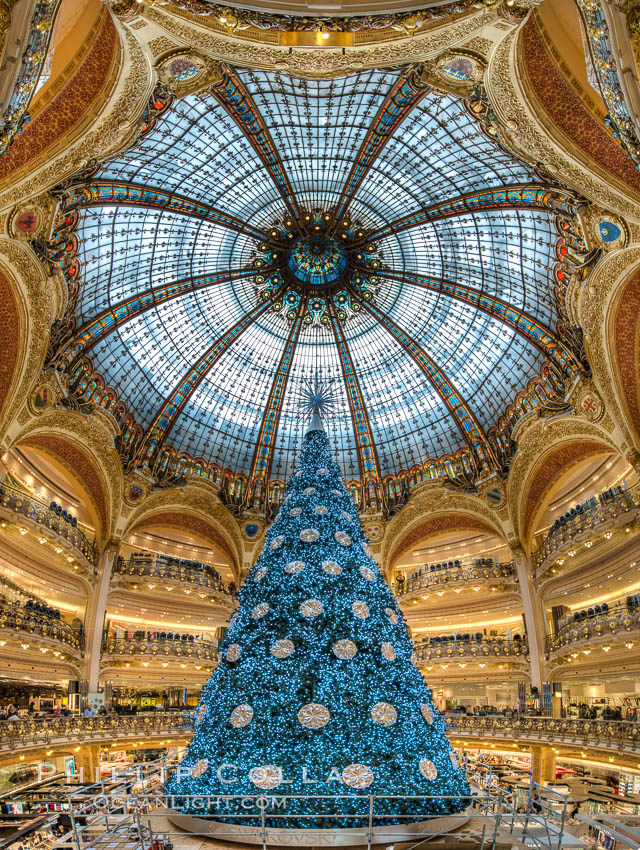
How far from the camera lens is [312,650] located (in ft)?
36.2

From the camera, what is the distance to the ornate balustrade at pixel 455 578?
1410 inches

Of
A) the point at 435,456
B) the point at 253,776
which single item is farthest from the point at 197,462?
the point at 253,776

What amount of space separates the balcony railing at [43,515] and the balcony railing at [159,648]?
4902mm

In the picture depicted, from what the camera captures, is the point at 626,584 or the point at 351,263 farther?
the point at 351,263

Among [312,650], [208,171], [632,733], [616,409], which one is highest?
[208,171]

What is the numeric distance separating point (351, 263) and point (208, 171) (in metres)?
9.42

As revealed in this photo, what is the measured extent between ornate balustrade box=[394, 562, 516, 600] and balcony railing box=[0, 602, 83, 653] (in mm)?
20327

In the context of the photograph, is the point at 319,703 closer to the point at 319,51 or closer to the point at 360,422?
the point at 319,51

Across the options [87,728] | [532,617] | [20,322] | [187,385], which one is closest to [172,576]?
[87,728]

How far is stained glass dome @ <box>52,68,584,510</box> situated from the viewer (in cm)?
2405

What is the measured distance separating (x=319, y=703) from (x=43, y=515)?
74.0ft

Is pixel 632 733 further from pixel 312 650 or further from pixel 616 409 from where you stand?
pixel 312 650

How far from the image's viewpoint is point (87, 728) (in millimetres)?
26953

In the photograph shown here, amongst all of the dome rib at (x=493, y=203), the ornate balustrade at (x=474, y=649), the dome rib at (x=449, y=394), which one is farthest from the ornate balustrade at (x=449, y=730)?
the dome rib at (x=493, y=203)
